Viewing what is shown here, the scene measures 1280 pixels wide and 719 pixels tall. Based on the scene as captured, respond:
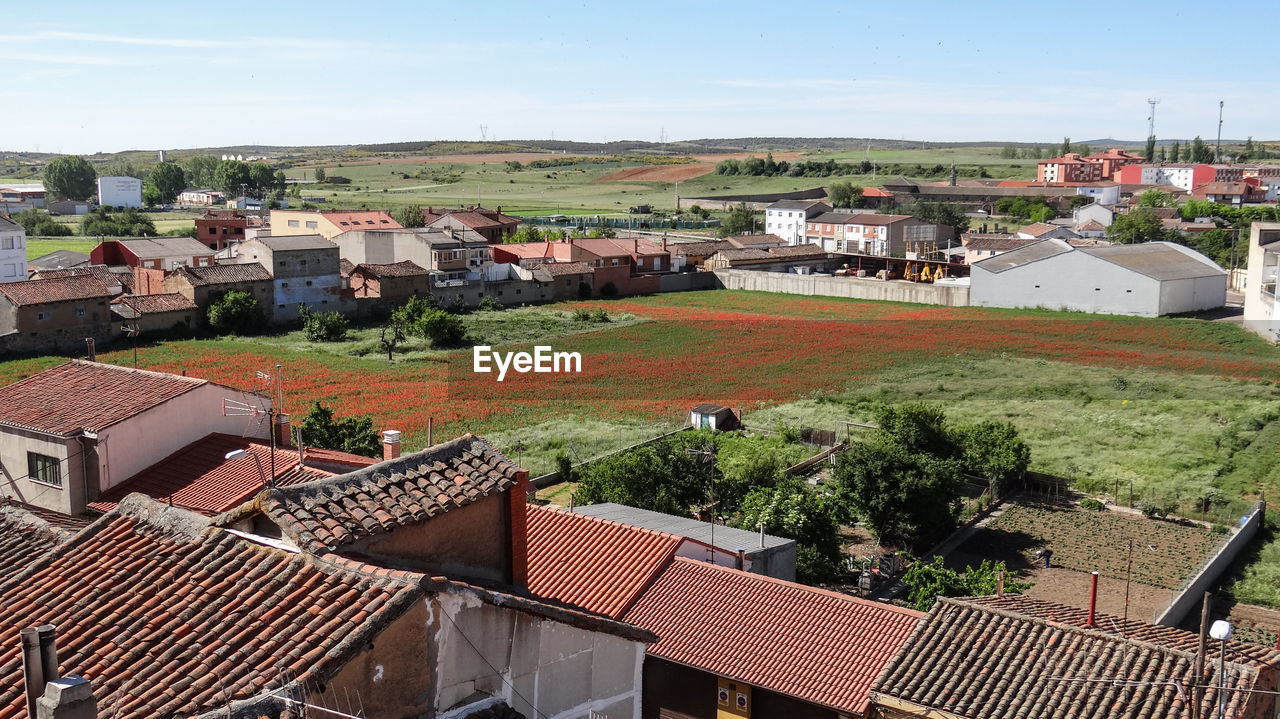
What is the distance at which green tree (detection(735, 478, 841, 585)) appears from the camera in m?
18.8

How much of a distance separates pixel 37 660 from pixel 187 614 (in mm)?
737

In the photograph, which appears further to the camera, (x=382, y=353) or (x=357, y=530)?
(x=382, y=353)


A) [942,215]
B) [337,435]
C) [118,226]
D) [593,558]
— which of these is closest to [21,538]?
[593,558]

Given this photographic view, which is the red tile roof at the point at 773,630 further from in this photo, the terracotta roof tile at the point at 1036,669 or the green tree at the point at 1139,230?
the green tree at the point at 1139,230

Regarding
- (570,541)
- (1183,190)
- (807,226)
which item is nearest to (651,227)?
(807,226)

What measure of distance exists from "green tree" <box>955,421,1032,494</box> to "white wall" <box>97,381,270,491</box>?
17089mm

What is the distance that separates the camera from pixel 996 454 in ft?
86.4

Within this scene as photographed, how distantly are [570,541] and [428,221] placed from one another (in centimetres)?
6984

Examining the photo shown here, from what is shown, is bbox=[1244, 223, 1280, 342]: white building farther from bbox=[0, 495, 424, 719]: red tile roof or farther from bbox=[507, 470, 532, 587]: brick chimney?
bbox=[0, 495, 424, 719]: red tile roof

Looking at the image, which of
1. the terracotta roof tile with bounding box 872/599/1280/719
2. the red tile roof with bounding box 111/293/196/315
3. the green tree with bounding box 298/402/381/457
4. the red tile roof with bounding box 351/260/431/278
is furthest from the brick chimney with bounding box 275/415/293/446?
the red tile roof with bounding box 351/260/431/278

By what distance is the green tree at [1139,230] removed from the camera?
7694cm

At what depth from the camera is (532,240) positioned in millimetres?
79562

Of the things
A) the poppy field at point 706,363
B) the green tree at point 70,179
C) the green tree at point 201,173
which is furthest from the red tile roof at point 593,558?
the green tree at point 201,173

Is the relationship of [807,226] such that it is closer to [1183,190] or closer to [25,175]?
[1183,190]
